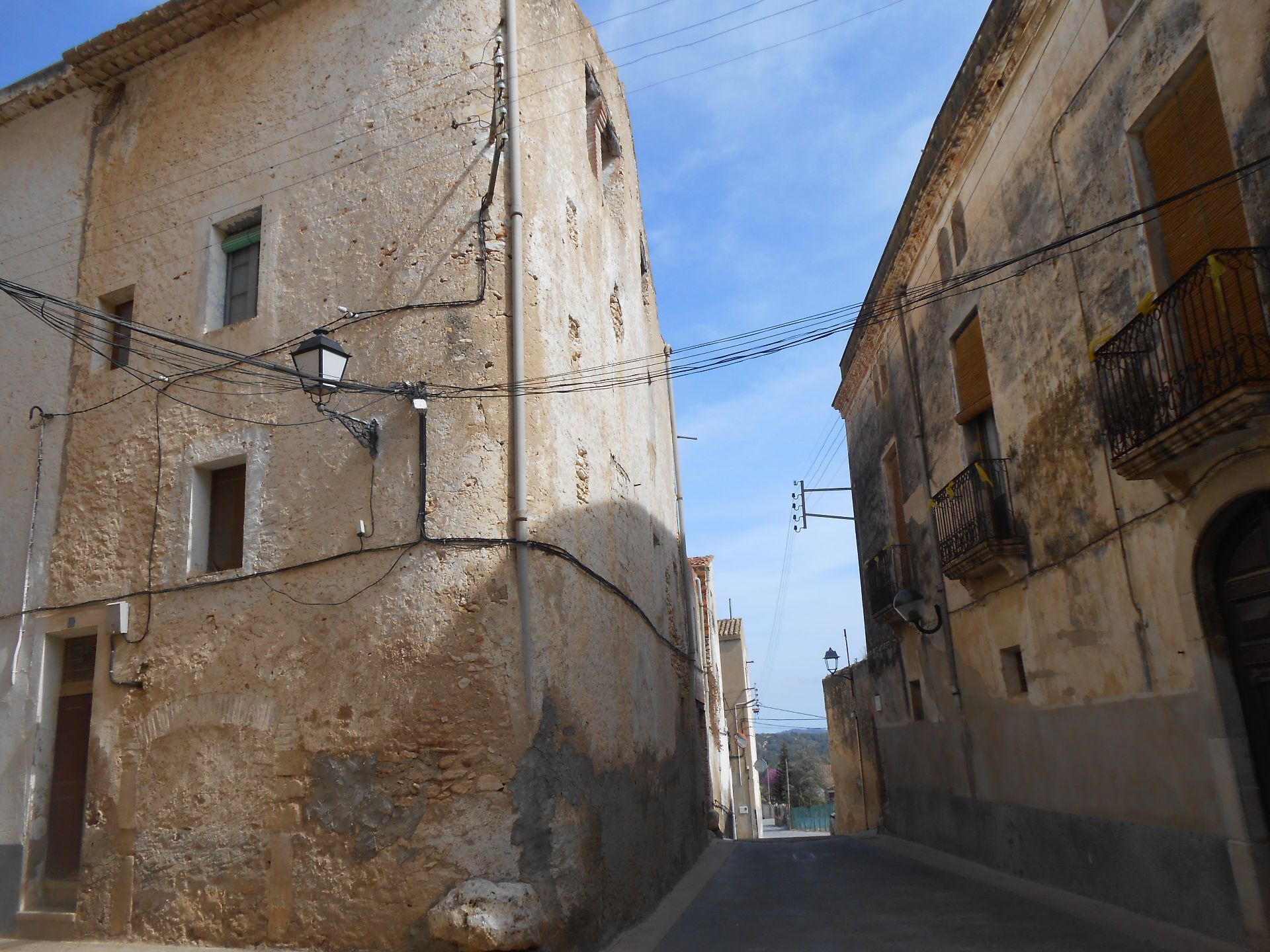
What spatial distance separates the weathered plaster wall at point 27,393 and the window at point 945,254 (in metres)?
10.2

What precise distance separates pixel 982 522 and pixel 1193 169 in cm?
449

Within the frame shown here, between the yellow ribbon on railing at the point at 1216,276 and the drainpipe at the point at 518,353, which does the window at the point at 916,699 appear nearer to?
the drainpipe at the point at 518,353

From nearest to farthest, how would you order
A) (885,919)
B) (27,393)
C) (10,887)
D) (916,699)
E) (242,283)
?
(885,919) < (10,887) < (242,283) < (27,393) < (916,699)

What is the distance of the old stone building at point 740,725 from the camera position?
37188 millimetres

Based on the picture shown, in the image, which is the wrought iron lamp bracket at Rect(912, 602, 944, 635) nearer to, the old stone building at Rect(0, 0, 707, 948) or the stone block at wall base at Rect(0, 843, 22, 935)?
the old stone building at Rect(0, 0, 707, 948)

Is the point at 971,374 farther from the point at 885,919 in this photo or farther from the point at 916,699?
the point at 885,919

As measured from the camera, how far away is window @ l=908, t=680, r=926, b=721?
14636mm

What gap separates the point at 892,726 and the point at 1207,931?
10059 millimetres

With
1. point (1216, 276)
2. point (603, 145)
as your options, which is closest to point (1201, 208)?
point (1216, 276)

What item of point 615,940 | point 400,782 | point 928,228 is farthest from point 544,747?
point 928,228

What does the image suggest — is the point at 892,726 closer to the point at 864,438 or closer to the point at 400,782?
Result: the point at 864,438

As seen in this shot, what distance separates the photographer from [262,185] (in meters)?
9.38

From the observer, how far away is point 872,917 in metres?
8.17

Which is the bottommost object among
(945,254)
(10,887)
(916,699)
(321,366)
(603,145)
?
(10,887)
